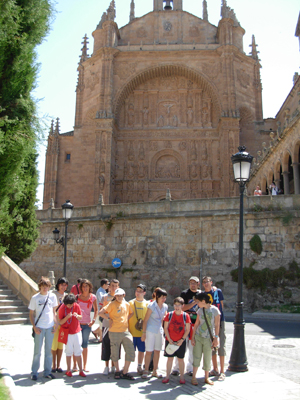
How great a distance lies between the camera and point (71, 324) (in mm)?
7152

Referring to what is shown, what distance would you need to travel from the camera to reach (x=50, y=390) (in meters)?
6.08

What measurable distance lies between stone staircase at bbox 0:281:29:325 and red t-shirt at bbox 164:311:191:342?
6869 millimetres

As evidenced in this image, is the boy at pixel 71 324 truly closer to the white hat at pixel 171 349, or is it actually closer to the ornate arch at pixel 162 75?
the white hat at pixel 171 349

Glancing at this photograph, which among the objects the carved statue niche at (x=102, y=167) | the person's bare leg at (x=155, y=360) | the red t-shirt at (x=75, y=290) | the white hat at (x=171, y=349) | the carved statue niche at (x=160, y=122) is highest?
the carved statue niche at (x=160, y=122)

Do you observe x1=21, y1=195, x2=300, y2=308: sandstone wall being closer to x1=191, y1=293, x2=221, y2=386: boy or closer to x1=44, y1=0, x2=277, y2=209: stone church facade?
x1=191, y1=293, x2=221, y2=386: boy

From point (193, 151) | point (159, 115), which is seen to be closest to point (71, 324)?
point (193, 151)

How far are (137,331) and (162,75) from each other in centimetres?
3271

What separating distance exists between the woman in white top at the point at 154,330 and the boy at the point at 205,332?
0.61 metres

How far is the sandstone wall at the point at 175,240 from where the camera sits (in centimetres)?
1816

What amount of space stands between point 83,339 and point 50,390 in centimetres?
152

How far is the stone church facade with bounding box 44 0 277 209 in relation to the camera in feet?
114

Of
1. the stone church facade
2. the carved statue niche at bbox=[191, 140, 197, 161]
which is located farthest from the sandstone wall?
the carved statue niche at bbox=[191, 140, 197, 161]

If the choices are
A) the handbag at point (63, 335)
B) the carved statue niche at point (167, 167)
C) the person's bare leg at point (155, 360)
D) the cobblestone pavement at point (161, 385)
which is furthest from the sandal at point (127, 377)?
the carved statue niche at point (167, 167)

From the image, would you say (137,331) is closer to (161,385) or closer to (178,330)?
(178,330)
